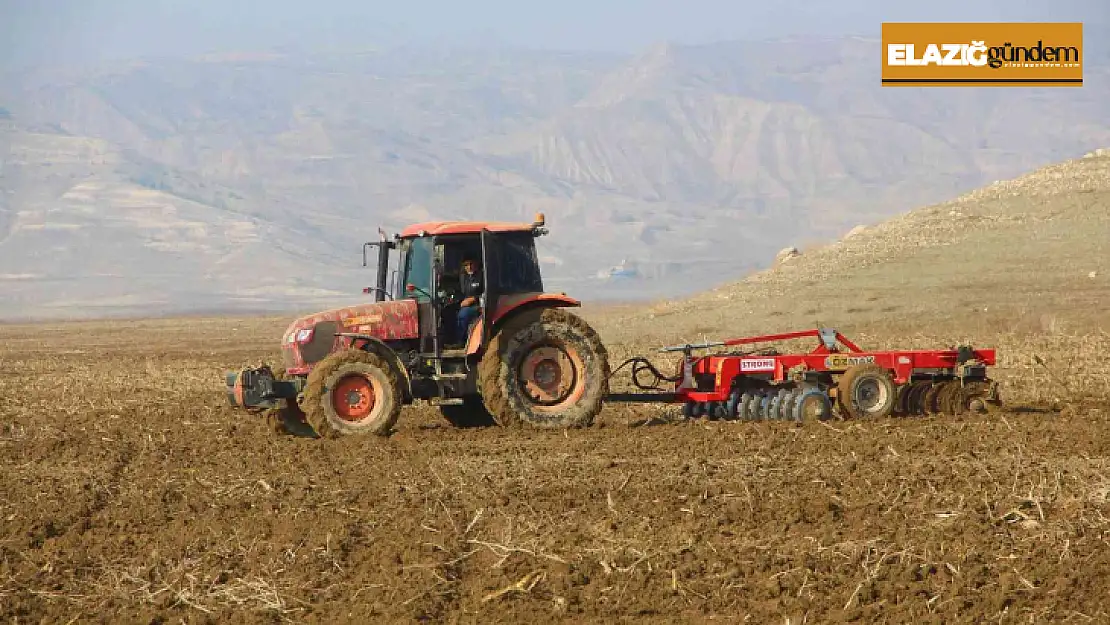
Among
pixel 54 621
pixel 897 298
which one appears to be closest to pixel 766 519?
pixel 54 621

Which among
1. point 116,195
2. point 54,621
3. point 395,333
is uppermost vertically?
point 116,195

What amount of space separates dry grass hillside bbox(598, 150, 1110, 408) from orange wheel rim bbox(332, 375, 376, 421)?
47.0 ft

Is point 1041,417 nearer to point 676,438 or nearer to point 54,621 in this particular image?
point 676,438

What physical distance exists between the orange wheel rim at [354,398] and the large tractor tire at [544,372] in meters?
1.14

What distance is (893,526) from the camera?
10.2m

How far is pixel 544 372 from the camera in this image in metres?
15.8

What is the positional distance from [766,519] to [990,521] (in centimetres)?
151

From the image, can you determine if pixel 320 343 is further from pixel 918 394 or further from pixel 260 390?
pixel 918 394

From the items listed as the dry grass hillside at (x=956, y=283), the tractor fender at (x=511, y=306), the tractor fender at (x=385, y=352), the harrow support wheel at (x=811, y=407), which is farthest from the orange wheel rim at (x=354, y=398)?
the dry grass hillside at (x=956, y=283)

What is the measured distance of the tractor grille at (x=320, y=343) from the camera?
15688mm

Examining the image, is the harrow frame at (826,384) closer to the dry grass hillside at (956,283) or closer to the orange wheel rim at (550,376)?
the orange wheel rim at (550,376)

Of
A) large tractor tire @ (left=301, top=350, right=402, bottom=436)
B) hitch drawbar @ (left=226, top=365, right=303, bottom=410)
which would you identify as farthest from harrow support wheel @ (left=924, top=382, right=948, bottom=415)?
hitch drawbar @ (left=226, top=365, right=303, bottom=410)

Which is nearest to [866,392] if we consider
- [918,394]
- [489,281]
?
[918,394]

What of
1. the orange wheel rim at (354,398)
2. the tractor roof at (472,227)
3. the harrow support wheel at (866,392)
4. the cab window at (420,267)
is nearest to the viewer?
the orange wheel rim at (354,398)
